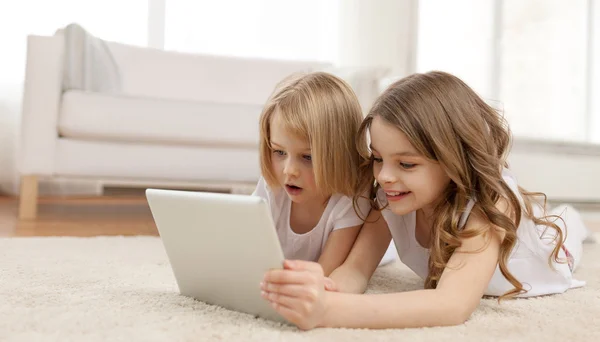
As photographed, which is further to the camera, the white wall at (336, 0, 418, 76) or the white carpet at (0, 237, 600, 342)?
the white wall at (336, 0, 418, 76)

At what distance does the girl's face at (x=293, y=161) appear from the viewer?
1.04m

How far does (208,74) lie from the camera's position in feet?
9.79

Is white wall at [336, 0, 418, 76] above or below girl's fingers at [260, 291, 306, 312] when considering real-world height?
above

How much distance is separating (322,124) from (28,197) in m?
1.51

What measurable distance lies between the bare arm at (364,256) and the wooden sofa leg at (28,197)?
4.83 feet

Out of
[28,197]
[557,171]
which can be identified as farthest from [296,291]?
[557,171]

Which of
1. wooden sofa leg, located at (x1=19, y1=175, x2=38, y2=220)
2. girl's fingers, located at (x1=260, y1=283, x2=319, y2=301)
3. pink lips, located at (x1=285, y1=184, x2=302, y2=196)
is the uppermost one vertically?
pink lips, located at (x1=285, y1=184, x2=302, y2=196)

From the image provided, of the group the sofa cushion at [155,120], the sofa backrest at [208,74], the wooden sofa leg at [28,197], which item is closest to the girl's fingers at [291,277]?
the sofa cushion at [155,120]

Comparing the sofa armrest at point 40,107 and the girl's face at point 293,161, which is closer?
the girl's face at point 293,161

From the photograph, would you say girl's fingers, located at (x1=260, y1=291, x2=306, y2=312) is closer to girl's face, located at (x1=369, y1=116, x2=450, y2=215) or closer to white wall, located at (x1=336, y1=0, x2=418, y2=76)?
girl's face, located at (x1=369, y1=116, x2=450, y2=215)

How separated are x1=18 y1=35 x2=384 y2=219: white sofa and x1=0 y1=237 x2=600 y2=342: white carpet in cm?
84

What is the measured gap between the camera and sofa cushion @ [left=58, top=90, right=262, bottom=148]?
7.14 ft

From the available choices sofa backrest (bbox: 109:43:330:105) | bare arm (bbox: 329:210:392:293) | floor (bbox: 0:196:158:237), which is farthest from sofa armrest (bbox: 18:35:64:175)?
bare arm (bbox: 329:210:392:293)

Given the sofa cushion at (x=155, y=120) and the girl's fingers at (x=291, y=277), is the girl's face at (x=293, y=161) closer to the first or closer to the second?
the girl's fingers at (x=291, y=277)
